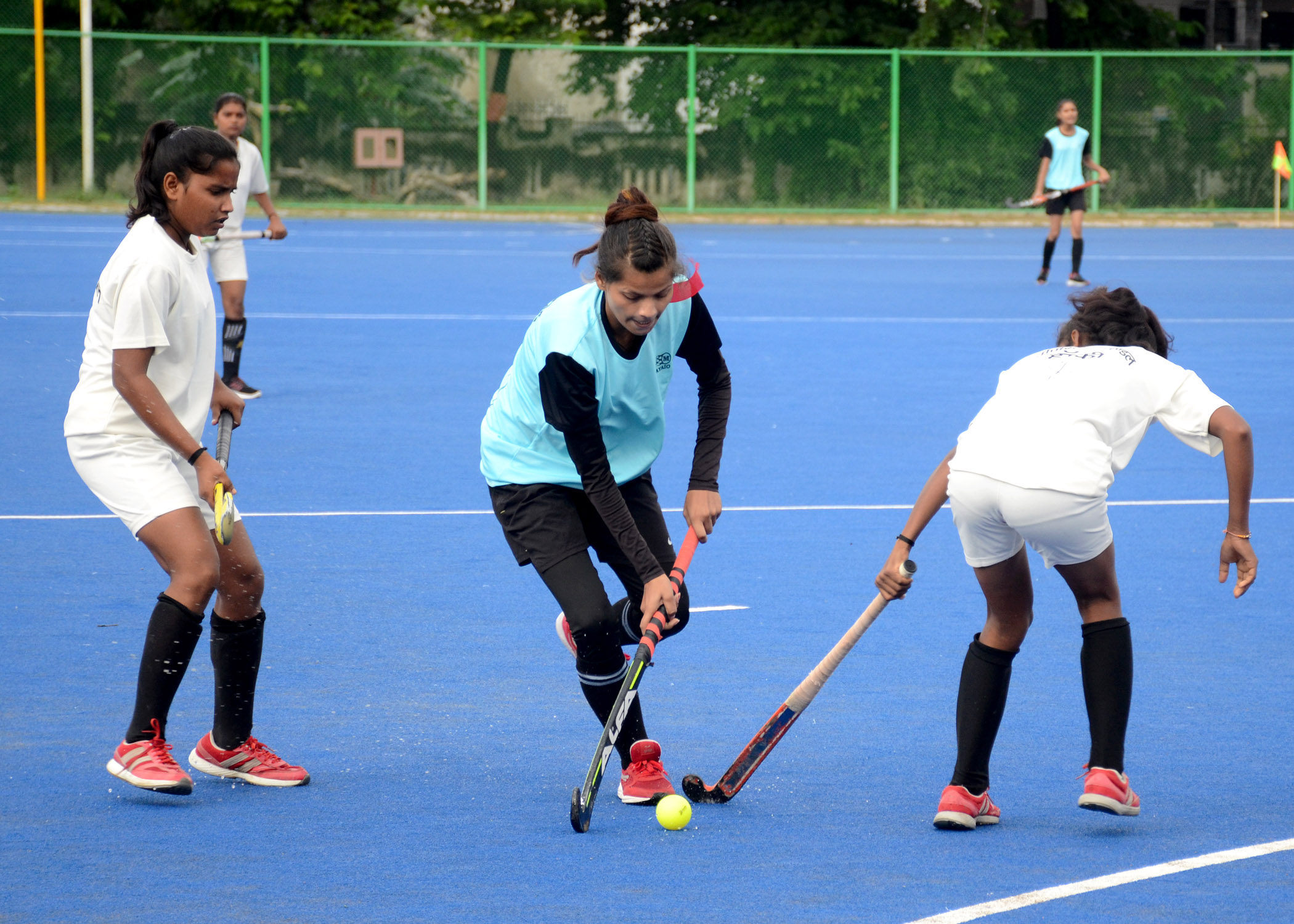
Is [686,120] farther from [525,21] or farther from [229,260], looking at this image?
[229,260]

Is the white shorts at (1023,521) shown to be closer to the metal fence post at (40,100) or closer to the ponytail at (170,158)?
the ponytail at (170,158)

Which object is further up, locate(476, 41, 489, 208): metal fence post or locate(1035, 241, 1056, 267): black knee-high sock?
locate(476, 41, 489, 208): metal fence post

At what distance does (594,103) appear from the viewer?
2788 centimetres

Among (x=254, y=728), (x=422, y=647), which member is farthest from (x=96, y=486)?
(x=422, y=647)

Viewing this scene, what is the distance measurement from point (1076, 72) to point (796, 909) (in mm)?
26120

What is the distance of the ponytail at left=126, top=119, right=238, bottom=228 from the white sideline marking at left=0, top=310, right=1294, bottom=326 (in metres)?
10.7

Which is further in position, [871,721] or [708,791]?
[871,721]

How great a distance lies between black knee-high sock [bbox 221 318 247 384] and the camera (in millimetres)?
10336

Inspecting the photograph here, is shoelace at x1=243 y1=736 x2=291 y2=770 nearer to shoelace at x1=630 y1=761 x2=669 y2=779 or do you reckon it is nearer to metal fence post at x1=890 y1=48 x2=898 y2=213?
shoelace at x1=630 y1=761 x2=669 y2=779

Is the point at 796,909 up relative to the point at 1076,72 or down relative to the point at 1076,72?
down

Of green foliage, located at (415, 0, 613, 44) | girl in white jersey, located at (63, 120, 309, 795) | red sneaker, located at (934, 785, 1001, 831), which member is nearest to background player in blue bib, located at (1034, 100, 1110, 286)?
green foliage, located at (415, 0, 613, 44)

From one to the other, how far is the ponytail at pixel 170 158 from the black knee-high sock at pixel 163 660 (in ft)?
Answer: 3.21

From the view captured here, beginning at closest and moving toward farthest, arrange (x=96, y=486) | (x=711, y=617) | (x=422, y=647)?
(x=96, y=486) < (x=422, y=647) < (x=711, y=617)

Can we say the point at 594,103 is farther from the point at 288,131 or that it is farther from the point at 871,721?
the point at 871,721
